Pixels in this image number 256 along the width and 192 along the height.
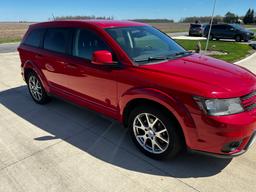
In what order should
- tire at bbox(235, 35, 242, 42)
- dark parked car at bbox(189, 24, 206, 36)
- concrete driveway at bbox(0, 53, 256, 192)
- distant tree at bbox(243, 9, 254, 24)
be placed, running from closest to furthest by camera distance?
concrete driveway at bbox(0, 53, 256, 192) < tire at bbox(235, 35, 242, 42) < dark parked car at bbox(189, 24, 206, 36) < distant tree at bbox(243, 9, 254, 24)

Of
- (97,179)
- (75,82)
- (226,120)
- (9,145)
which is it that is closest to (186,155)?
(226,120)

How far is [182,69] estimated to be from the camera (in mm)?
2893

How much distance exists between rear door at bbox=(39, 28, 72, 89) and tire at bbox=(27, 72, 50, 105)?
0.44 m

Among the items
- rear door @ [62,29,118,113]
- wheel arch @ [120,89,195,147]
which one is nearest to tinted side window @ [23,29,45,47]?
rear door @ [62,29,118,113]

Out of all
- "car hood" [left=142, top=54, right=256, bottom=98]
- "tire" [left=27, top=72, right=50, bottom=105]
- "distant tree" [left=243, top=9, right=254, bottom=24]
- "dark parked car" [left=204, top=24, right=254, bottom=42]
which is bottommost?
"distant tree" [left=243, top=9, right=254, bottom=24]

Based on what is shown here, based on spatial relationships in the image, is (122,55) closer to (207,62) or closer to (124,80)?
(124,80)

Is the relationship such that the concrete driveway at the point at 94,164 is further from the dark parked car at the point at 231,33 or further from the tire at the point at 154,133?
the dark parked car at the point at 231,33

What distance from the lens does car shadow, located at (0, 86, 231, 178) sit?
2.95 metres

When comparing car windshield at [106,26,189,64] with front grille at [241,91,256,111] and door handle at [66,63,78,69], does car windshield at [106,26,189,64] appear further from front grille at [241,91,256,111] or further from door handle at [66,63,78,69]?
front grille at [241,91,256,111]

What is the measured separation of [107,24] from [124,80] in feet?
3.64

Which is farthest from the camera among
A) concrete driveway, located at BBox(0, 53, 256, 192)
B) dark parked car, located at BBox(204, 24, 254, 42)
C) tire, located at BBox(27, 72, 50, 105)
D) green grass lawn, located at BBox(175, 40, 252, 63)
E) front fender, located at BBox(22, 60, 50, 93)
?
dark parked car, located at BBox(204, 24, 254, 42)

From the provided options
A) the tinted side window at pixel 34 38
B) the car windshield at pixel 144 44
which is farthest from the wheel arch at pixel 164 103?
the tinted side window at pixel 34 38

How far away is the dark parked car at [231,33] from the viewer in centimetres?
2127

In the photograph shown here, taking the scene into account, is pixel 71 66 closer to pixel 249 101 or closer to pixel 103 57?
pixel 103 57
